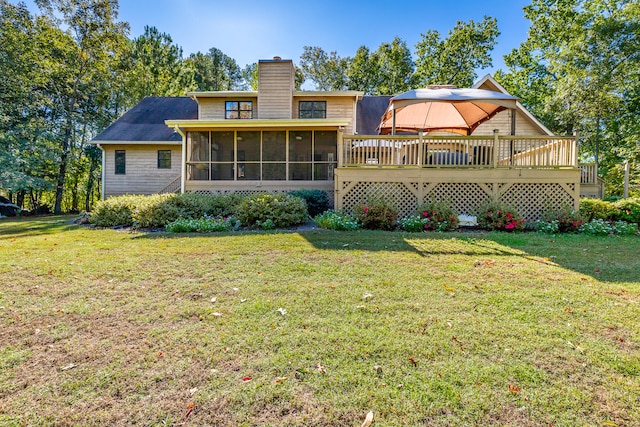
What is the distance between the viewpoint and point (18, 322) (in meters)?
2.86

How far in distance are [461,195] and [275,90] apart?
9552 mm

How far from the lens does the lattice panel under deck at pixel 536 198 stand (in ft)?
Answer: 27.2

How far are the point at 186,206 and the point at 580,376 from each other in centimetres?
876

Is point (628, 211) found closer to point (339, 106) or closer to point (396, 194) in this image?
point (396, 194)

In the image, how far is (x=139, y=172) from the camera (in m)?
15.4

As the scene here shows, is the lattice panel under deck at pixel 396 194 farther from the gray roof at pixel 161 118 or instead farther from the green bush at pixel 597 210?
the gray roof at pixel 161 118

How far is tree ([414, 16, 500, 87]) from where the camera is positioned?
75.9 feet

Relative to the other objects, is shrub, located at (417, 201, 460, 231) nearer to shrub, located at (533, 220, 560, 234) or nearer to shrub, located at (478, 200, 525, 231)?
shrub, located at (478, 200, 525, 231)

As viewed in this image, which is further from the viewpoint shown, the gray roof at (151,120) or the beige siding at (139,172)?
the beige siding at (139,172)

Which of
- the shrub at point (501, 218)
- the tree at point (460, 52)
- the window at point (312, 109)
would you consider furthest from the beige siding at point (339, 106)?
the tree at point (460, 52)

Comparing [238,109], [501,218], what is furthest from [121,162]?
[501,218]

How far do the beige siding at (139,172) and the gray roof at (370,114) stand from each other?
348 inches

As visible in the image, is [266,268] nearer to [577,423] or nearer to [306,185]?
[577,423]

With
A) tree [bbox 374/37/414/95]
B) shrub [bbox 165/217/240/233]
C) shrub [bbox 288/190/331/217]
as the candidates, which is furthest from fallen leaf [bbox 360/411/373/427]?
tree [bbox 374/37/414/95]
